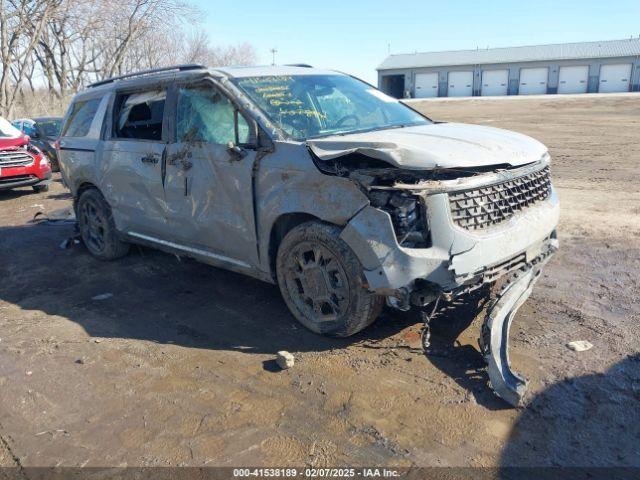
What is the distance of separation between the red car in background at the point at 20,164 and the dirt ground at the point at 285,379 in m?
6.33

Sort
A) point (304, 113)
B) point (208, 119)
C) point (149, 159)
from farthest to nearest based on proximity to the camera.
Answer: point (149, 159), point (208, 119), point (304, 113)

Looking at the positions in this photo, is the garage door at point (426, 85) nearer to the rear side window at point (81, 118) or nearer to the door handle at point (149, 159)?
Result: the rear side window at point (81, 118)

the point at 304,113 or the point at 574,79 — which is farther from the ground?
the point at 574,79

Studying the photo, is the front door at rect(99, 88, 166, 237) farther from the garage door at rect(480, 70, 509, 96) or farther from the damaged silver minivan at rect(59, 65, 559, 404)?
the garage door at rect(480, 70, 509, 96)

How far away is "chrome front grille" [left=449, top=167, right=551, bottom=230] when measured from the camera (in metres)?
3.47

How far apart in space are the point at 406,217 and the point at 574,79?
201 ft

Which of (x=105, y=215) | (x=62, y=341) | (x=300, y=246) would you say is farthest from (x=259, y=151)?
(x=105, y=215)

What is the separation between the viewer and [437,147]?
356 centimetres

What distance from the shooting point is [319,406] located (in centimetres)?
328

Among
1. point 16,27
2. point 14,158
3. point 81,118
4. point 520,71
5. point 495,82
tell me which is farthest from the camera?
point 495,82

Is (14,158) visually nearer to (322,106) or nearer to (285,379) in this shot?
(322,106)

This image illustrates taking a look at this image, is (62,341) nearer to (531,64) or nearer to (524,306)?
(524,306)

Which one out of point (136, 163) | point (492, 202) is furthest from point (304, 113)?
point (136, 163)

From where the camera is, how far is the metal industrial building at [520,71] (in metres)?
54.6
